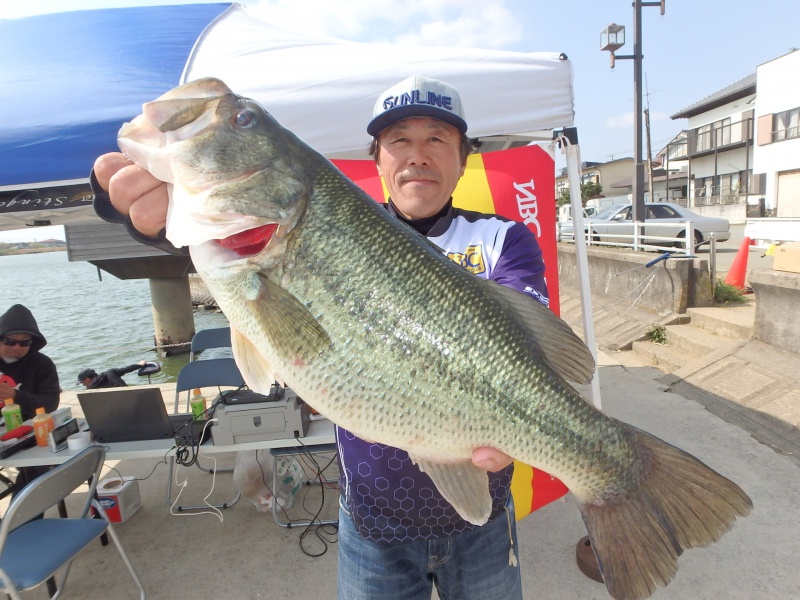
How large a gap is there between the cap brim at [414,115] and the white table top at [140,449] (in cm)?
248

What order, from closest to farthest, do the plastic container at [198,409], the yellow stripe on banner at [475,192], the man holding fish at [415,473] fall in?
the man holding fish at [415,473]
the yellow stripe on banner at [475,192]
the plastic container at [198,409]

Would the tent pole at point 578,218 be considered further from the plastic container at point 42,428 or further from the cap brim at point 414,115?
the plastic container at point 42,428

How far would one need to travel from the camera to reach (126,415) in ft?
12.0

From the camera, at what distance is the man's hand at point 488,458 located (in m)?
1.39

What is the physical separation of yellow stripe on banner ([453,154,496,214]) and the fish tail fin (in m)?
2.35

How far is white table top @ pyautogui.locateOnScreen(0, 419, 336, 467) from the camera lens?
135 inches

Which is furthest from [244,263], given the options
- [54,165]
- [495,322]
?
[54,165]

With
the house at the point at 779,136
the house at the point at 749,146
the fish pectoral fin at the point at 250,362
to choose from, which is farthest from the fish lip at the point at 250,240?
the house at the point at 779,136

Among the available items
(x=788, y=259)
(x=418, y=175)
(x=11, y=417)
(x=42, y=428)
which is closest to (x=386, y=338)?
(x=418, y=175)

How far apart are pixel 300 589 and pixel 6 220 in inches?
180

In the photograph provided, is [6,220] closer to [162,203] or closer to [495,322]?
[162,203]

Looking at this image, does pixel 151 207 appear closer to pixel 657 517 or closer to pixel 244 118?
pixel 244 118

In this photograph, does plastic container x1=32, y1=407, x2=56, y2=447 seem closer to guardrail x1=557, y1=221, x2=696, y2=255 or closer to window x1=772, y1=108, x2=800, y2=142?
guardrail x1=557, y1=221, x2=696, y2=255

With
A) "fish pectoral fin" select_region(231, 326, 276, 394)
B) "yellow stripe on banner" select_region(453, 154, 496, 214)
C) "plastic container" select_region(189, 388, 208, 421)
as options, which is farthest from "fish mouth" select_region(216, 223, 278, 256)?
"plastic container" select_region(189, 388, 208, 421)
